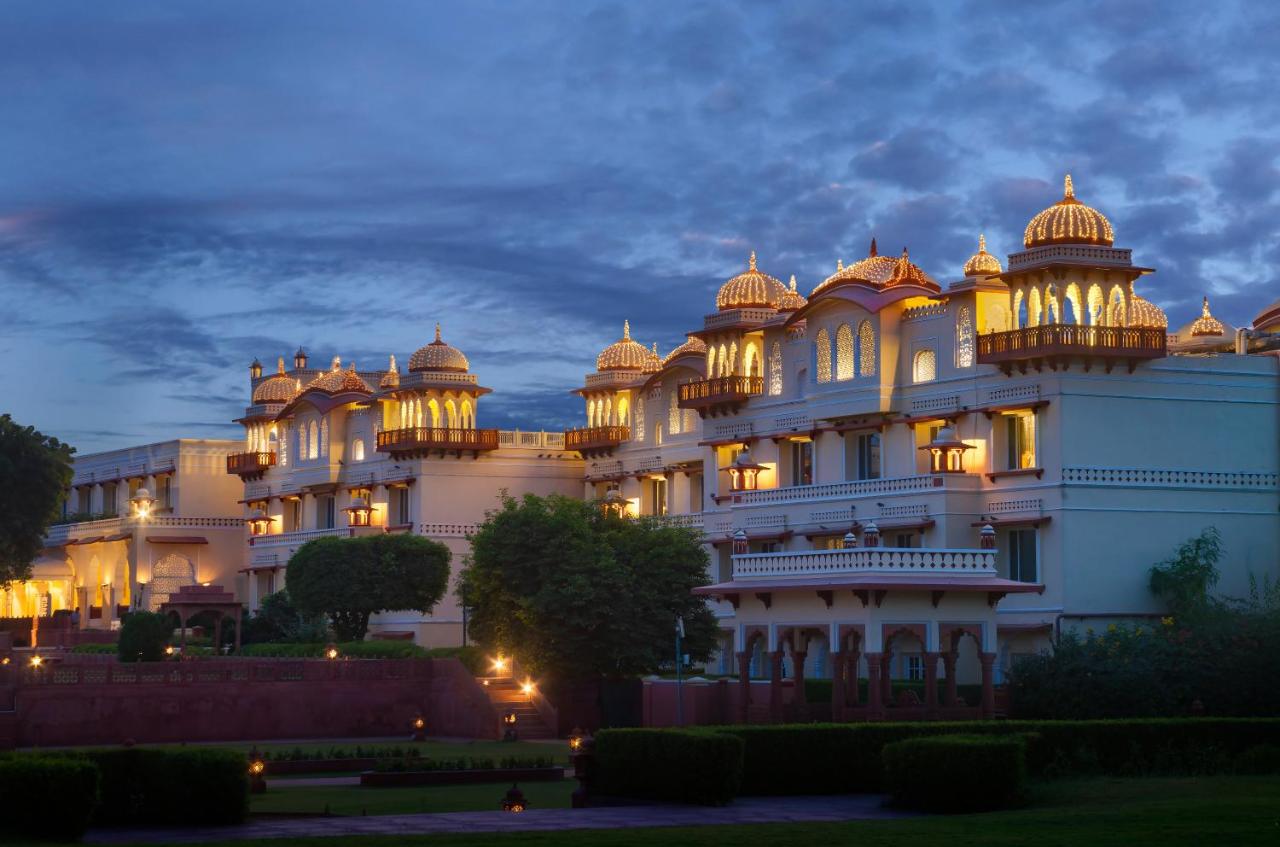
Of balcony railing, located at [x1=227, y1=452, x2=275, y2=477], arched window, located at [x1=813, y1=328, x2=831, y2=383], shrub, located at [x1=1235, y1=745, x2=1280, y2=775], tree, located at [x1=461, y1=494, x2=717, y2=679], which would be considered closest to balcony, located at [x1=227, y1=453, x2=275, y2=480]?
balcony railing, located at [x1=227, y1=452, x2=275, y2=477]

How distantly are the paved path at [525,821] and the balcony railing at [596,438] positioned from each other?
42110mm

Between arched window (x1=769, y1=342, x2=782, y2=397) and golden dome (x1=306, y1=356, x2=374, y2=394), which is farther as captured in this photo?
golden dome (x1=306, y1=356, x2=374, y2=394)

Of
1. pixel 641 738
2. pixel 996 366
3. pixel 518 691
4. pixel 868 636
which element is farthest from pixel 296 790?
pixel 996 366

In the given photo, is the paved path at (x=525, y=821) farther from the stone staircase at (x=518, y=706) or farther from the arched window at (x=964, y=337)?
the arched window at (x=964, y=337)

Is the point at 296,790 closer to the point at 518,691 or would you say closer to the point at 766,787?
the point at 766,787

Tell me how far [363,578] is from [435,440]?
7.85m

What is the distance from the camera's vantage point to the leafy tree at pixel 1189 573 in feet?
167

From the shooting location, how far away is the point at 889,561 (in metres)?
42.0

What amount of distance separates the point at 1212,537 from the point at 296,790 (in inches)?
1062

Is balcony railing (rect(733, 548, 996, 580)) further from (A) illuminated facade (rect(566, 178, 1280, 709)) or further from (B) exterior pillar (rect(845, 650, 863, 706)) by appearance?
(B) exterior pillar (rect(845, 650, 863, 706))

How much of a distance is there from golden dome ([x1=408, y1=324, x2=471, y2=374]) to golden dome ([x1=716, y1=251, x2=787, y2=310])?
14169 mm

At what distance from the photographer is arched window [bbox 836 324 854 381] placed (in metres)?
59.0

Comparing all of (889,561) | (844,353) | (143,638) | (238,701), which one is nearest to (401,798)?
(889,561)

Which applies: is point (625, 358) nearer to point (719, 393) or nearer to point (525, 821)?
point (719, 393)
